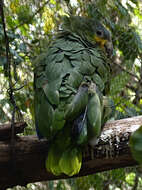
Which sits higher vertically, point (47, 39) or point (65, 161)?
point (47, 39)

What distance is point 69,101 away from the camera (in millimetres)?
1374

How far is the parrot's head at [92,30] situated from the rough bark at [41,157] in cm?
86

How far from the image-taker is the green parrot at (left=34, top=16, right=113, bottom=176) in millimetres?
1322

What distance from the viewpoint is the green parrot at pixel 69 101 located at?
132cm

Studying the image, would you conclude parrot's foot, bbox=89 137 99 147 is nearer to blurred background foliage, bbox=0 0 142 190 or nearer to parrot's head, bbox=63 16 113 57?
blurred background foliage, bbox=0 0 142 190

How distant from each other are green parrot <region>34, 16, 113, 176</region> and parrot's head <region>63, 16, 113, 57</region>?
412 mm

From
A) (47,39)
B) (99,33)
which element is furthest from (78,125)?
(47,39)

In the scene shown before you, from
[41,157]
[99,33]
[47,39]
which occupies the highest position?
[47,39]

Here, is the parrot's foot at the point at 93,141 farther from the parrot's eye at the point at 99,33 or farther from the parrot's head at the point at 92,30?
the parrot's eye at the point at 99,33

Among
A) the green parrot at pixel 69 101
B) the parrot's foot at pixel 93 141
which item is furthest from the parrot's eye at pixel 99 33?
the parrot's foot at pixel 93 141

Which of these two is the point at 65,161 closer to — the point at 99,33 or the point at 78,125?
the point at 78,125

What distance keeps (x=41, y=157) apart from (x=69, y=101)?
14.3 inches

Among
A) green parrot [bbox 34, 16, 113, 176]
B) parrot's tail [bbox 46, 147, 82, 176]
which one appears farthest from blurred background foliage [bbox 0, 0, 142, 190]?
parrot's tail [bbox 46, 147, 82, 176]

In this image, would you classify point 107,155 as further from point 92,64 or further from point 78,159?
point 92,64
